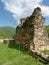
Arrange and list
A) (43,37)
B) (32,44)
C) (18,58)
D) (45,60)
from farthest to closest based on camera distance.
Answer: (43,37) → (32,44) → (18,58) → (45,60)

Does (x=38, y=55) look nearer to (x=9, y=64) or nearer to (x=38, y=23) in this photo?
(x=9, y=64)

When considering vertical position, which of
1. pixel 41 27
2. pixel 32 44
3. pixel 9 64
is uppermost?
pixel 41 27

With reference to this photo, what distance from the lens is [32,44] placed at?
1028 inches

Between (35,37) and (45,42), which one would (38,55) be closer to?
(35,37)

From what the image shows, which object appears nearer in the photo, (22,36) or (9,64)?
(9,64)

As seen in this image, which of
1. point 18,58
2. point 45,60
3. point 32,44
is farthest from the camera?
point 32,44

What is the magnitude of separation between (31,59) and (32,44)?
615cm

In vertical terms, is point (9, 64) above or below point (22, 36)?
below

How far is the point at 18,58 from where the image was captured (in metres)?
20.6

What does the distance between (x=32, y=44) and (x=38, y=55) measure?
4.82 metres

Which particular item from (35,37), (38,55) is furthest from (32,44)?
(38,55)

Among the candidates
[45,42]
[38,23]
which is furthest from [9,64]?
[45,42]

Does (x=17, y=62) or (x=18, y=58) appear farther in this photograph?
(x=18, y=58)

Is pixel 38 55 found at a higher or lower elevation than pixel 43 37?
lower
